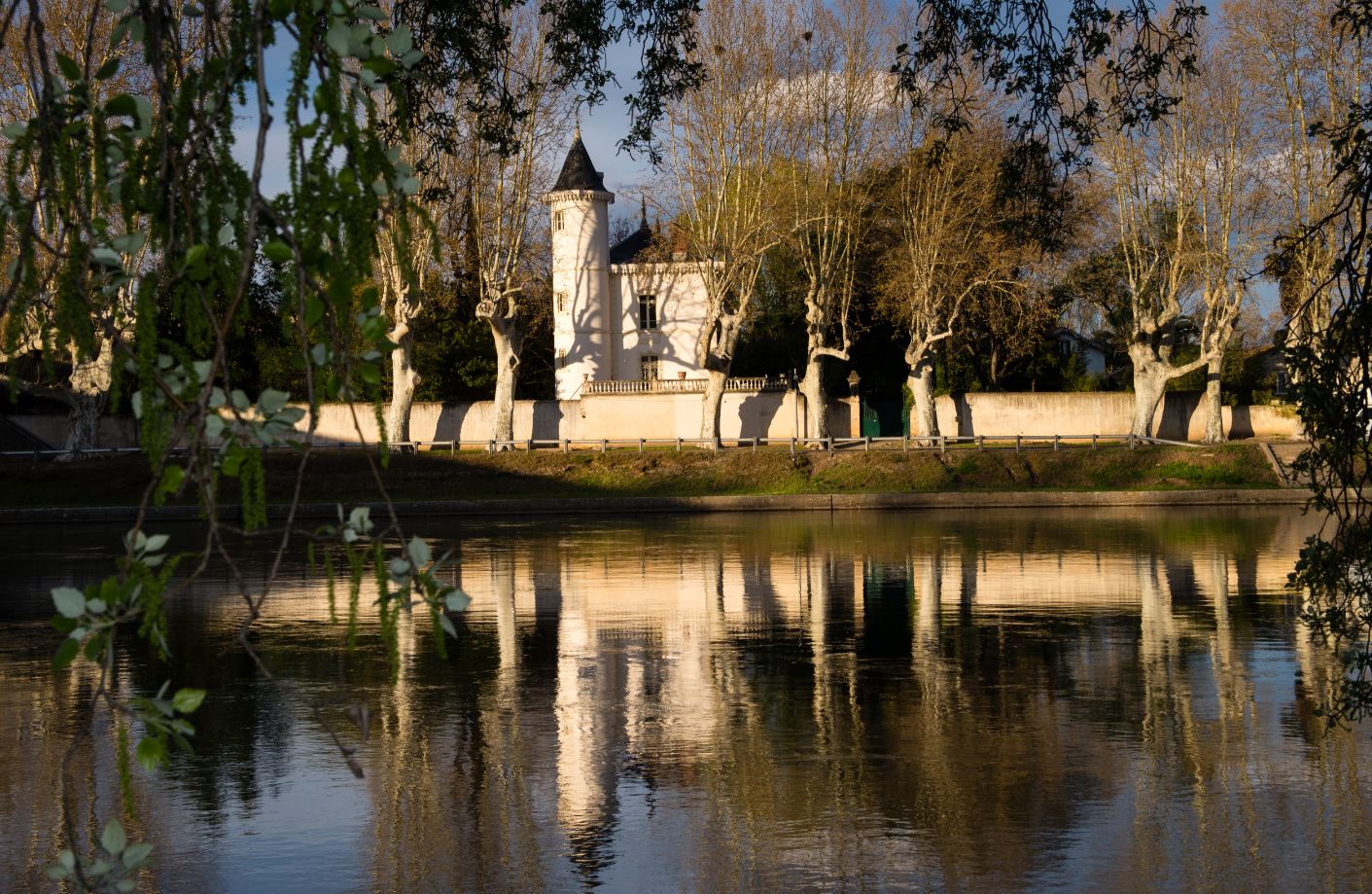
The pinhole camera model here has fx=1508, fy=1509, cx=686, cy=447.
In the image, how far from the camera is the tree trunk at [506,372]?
5562 centimetres

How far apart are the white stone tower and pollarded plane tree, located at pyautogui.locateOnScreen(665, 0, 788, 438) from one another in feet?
36.3

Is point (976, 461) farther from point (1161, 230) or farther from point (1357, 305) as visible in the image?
point (1357, 305)

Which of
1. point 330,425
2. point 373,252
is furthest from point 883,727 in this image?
point 330,425

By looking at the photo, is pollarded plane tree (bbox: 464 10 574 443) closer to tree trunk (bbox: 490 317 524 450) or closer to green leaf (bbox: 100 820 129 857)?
tree trunk (bbox: 490 317 524 450)

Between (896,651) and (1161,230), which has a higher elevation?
(1161,230)

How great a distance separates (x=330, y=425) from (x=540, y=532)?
29306 mm

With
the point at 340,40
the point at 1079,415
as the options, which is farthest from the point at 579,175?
the point at 340,40

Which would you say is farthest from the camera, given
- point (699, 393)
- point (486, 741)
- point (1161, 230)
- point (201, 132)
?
point (699, 393)

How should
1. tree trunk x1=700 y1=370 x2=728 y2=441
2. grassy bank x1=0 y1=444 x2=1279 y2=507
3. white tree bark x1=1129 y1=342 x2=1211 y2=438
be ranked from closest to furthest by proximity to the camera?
grassy bank x1=0 y1=444 x2=1279 y2=507 → tree trunk x1=700 y1=370 x2=728 y2=441 → white tree bark x1=1129 y1=342 x2=1211 y2=438

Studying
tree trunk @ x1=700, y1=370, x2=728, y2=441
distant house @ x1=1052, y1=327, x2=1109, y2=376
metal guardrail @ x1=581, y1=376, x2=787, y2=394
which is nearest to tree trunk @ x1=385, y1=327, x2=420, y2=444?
metal guardrail @ x1=581, y1=376, x2=787, y2=394

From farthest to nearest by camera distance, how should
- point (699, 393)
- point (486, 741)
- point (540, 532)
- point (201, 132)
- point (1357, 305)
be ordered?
1. point (699, 393)
2. point (540, 532)
3. point (486, 741)
4. point (1357, 305)
5. point (201, 132)

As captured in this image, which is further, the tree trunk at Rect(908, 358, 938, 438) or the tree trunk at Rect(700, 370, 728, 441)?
the tree trunk at Rect(908, 358, 938, 438)

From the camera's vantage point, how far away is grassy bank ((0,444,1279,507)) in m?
44.9

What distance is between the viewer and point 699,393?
196 feet
